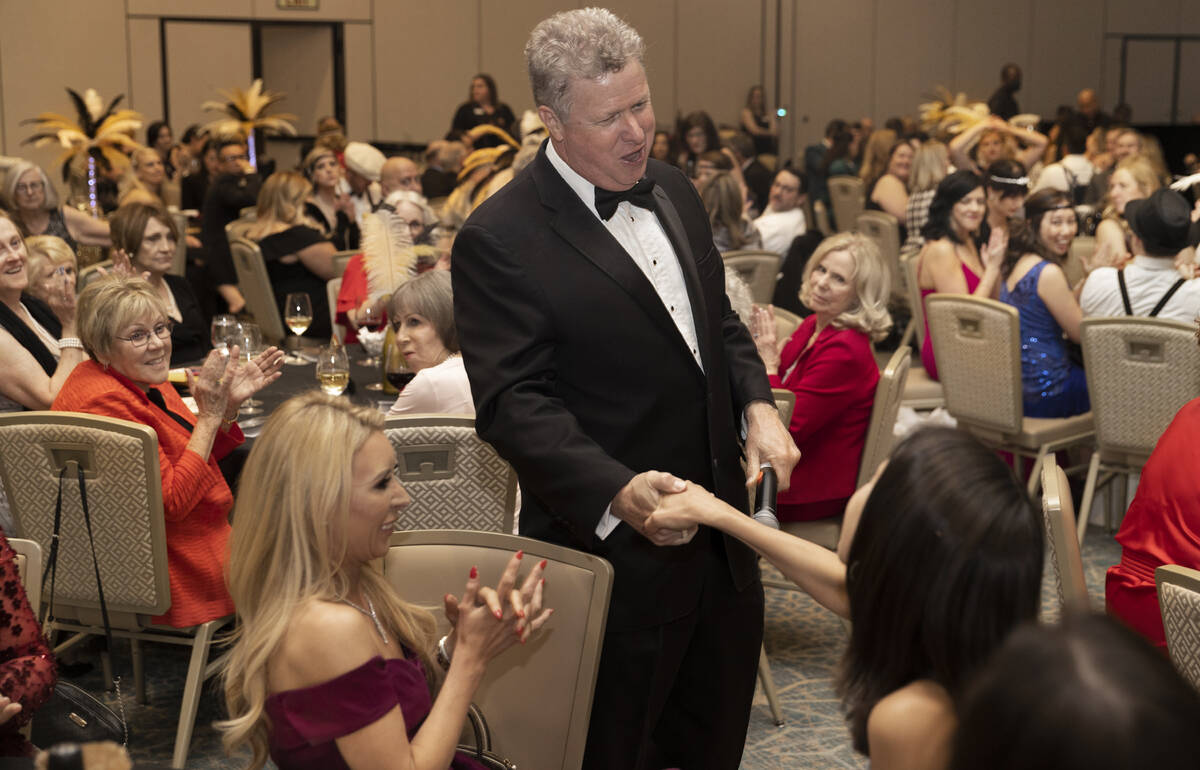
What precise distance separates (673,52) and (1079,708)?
15.4 m

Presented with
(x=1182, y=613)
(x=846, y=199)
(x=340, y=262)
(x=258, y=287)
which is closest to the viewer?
(x=1182, y=613)

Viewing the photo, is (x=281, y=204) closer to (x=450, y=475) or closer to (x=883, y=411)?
(x=450, y=475)

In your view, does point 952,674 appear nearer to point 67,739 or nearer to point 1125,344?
point 67,739

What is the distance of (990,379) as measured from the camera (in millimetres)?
4750

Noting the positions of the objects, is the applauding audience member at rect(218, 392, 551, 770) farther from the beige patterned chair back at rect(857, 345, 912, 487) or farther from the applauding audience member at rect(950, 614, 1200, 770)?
the beige patterned chair back at rect(857, 345, 912, 487)

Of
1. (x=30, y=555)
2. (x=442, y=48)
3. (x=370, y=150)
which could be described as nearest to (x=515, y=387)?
(x=30, y=555)

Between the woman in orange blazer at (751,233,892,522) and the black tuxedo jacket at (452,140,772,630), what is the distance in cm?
157

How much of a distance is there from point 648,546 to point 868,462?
178 centimetres

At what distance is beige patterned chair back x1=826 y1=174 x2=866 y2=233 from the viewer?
1035 centimetres

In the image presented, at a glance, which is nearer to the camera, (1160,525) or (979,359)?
(1160,525)

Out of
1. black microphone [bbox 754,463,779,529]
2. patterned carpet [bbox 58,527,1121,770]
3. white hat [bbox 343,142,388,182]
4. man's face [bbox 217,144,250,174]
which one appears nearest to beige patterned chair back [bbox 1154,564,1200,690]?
black microphone [bbox 754,463,779,529]

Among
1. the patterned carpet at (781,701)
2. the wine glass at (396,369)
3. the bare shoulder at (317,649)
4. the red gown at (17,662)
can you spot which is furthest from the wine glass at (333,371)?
the bare shoulder at (317,649)

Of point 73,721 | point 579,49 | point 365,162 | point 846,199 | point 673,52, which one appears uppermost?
point 673,52

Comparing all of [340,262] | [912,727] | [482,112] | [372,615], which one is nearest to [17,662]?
[372,615]
